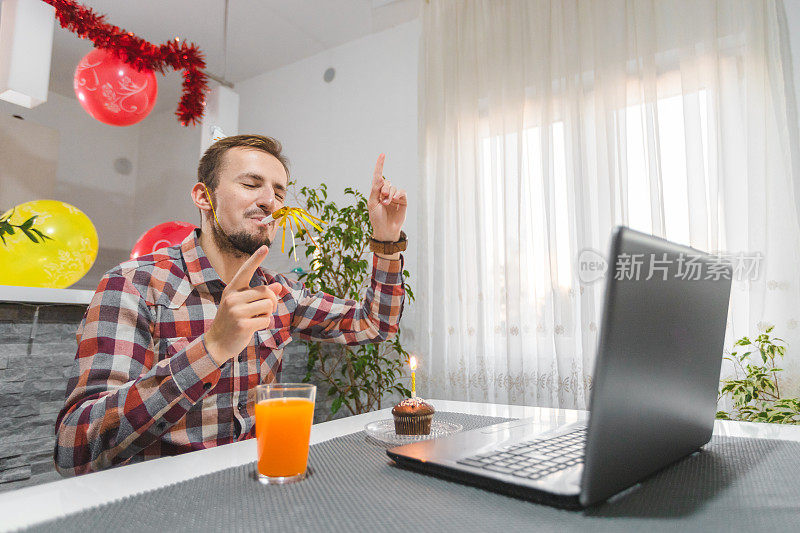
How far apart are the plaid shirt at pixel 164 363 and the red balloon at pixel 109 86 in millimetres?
1325

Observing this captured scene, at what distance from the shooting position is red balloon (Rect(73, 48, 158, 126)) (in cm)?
216

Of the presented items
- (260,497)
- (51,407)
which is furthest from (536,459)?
(51,407)

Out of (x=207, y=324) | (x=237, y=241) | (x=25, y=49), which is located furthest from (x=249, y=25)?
(x=207, y=324)

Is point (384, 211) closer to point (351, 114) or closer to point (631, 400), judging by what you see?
point (631, 400)

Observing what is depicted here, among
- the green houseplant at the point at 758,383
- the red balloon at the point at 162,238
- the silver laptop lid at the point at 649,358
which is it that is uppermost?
the red balloon at the point at 162,238

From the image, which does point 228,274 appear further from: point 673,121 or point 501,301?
point 673,121

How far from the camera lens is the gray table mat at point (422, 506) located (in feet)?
1.48

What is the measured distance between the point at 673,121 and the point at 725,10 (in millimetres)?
481

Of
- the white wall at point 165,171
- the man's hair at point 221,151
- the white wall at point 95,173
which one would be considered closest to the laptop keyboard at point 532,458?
the man's hair at point 221,151

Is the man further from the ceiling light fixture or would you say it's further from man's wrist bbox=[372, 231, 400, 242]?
the ceiling light fixture

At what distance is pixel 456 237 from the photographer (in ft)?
9.02

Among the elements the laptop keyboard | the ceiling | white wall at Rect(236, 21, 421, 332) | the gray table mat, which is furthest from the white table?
the ceiling

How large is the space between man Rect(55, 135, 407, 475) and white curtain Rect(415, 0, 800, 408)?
3.96 ft

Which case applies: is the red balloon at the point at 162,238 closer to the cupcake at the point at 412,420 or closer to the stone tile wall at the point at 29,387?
the stone tile wall at the point at 29,387
